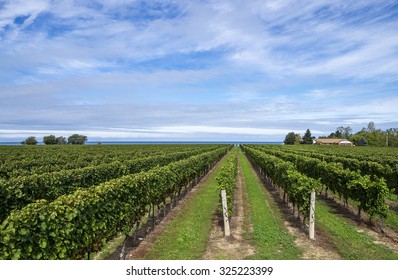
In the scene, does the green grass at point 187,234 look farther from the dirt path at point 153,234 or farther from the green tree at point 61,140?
the green tree at point 61,140

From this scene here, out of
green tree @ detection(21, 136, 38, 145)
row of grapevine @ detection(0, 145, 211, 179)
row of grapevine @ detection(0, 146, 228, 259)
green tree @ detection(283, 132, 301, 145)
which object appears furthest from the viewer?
green tree @ detection(283, 132, 301, 145)

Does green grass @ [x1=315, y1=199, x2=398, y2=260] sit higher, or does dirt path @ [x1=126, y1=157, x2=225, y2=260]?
dirt path @ [x1=126, y1=157, x2=225, y2=260]

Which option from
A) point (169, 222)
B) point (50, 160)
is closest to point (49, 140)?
point (50, 160)

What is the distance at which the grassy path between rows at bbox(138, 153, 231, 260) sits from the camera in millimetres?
9977

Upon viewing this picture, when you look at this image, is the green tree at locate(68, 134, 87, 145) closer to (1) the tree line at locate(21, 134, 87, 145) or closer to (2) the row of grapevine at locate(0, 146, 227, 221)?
(1) the tree line at locate(21, 134, 87, 145)

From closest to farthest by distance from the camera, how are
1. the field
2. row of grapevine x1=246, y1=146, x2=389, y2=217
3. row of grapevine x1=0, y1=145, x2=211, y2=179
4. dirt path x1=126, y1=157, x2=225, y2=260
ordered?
the field
dirt path x1=126, y1=157, x2=225, y2=260
row of grapevine x1=246, y1=146, x2=389, y2=217
row of grapevine x1=0, y1=145, x2=211, y2=179

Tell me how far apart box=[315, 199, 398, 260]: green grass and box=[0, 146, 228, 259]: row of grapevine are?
7.11 m

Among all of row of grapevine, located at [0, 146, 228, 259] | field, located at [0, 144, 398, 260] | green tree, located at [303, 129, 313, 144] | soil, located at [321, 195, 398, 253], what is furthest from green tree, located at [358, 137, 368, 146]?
row of grapevine, located at [0, 146, 228, 259]

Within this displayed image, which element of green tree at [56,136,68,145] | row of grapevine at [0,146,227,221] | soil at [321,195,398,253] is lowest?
soil at [321,195,398,253]

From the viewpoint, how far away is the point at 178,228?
12.9 m

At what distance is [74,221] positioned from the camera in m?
7.49

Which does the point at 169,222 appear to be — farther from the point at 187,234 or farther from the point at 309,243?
the point at 309,243
